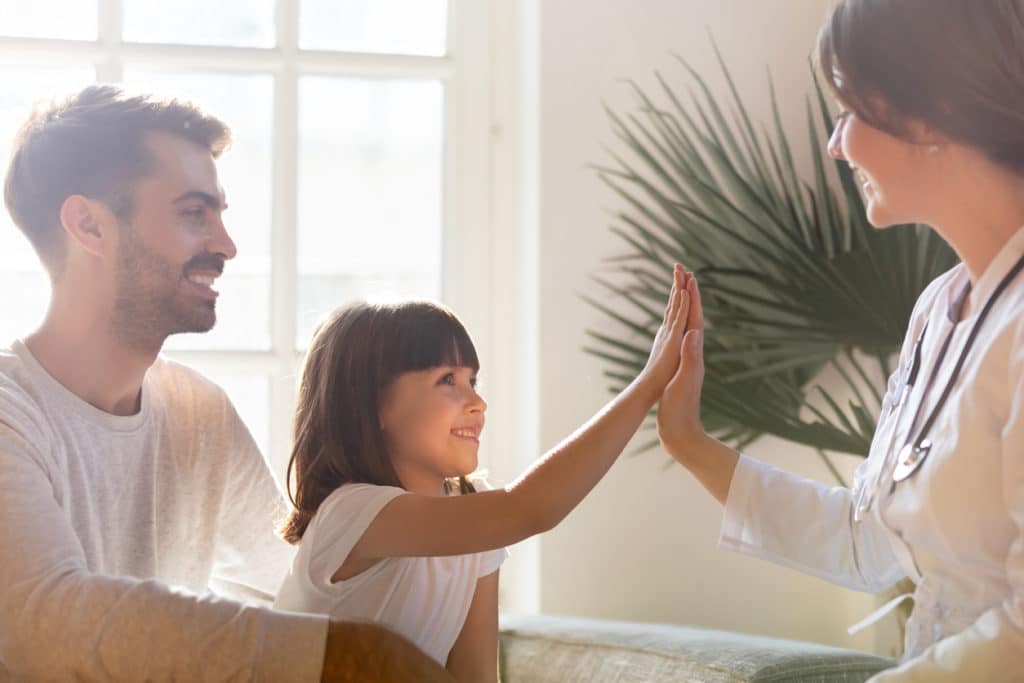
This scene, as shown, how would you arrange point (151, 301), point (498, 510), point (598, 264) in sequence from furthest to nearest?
point (598, 264) → point (151, 301) → point (498, 510)

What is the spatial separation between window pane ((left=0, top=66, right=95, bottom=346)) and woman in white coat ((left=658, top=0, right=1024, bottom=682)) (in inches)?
76.9

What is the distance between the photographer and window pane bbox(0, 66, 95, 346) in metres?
2.83

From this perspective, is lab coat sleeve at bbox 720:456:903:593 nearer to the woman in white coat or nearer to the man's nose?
the woman in white coat

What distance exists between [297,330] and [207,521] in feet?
3.01

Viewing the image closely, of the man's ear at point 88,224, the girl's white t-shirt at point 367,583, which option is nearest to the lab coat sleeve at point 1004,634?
the girl's white t-shirt at point 367,583

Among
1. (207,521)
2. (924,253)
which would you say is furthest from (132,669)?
(924,253)

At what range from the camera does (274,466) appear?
288 cm

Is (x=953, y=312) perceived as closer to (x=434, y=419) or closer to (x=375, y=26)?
(x=434, y=419)

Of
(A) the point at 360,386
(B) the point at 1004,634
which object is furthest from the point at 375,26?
(B) the point at 1004,634

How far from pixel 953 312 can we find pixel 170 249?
112 centimetres

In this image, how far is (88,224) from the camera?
6.30 ft

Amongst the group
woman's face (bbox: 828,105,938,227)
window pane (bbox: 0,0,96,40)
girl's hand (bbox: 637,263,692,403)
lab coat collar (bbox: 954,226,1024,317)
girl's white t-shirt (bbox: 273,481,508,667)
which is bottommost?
girl's white t-shirt (bbox: 273,481,508,667)

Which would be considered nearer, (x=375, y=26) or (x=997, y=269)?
(x=997, y=269)

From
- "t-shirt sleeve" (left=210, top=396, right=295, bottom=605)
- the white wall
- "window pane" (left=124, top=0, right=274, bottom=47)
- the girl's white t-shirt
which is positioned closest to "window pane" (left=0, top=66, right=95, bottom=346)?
"window pane" (left=124, top=0, right=274, bottom=47)
